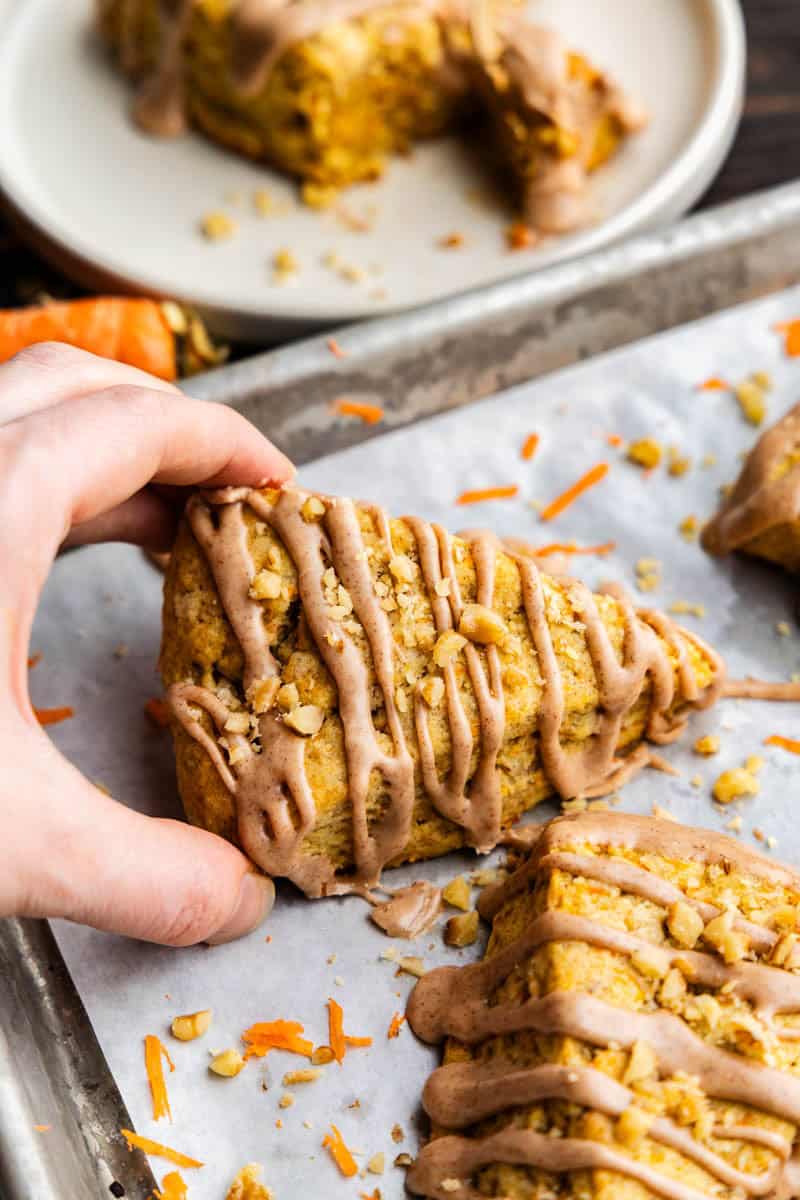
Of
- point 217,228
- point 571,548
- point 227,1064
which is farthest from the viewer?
point 217,228

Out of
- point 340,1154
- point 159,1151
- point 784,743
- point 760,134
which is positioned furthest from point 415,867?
point 760,134

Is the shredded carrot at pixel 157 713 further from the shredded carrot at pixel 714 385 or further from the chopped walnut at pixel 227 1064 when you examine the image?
the shredded carrot at pixel 714 385

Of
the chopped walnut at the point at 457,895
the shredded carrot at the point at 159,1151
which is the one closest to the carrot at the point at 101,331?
the chopped walnut at the point at 457,895

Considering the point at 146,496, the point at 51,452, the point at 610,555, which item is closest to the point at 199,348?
the point at 146,496

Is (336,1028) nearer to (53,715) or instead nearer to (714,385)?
(53,715)

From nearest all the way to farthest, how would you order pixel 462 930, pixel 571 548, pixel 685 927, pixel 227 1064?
pixel 685 927 < pixel 227 1064 < pixel 462 930 < pixel 571 548

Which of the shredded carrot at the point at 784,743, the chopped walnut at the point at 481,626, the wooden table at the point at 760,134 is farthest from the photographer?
the wooden table at the point at 760,134

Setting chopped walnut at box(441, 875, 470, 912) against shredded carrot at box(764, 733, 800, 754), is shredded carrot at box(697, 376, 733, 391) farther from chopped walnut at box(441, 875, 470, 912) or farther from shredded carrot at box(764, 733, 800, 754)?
chopped walnut at box(441, 875, 470, 912)
